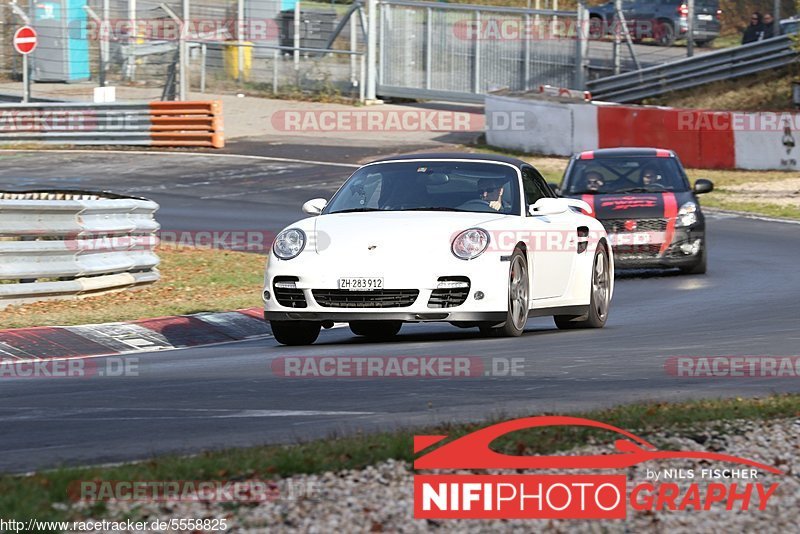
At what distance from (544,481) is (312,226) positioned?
18.0 ft

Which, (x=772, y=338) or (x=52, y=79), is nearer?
(x=772, y=338)

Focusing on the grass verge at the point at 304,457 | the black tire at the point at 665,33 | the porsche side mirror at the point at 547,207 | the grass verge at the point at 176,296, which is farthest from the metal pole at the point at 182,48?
the grass verge at the point at 304,457

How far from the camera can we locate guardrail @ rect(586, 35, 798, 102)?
123 feet

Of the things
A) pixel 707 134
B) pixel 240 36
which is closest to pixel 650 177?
pixel 707 134

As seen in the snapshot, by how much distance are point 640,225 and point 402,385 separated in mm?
8851

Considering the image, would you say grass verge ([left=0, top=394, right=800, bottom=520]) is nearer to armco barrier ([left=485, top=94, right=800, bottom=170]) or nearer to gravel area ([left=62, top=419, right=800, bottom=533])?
gravel area ([left=62, top=419, right=800, bottom=533])

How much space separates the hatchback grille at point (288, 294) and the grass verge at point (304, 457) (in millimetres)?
3849

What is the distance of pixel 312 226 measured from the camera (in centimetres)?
1074

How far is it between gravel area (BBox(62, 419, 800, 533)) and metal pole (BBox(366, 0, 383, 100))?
1417 inches

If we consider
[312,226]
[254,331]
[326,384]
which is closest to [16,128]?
[254,331]

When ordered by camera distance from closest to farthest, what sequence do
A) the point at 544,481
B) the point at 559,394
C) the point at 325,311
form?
the point at 544,481, the point at 559,394, the point at 325,311

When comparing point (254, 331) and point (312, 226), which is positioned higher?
point (312, 226)

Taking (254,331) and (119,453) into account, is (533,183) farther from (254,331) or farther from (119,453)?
(119,453)

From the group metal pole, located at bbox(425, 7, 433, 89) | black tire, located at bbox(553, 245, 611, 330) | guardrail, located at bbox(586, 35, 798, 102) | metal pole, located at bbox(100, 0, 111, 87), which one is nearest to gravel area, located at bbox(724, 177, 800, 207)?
guardrail, located at bbox(586, 35, 798, 102)
